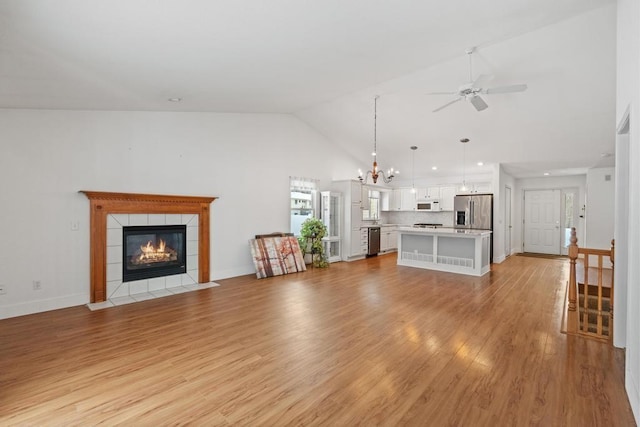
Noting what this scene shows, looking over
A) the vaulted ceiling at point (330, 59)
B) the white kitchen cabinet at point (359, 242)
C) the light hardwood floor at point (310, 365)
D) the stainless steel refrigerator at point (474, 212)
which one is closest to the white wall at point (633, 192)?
the light hardwood floor at point (310, 365)

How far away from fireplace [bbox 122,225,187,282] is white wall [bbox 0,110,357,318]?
528 mm

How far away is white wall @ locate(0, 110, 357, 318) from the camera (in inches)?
151

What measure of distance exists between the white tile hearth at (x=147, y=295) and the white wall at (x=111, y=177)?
1.06 feet

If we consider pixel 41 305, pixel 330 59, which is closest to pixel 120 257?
pixel 41 305

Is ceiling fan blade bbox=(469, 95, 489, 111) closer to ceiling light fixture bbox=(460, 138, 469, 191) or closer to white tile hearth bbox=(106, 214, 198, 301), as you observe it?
ceiling light fixture bbox=(460, 138, 469, 191)

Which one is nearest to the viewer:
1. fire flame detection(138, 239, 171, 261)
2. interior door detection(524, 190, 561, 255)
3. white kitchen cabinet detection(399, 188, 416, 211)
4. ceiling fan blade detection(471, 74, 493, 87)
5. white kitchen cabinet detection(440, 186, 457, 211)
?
ceiling fan blade detection(471, 74, 493, 87)

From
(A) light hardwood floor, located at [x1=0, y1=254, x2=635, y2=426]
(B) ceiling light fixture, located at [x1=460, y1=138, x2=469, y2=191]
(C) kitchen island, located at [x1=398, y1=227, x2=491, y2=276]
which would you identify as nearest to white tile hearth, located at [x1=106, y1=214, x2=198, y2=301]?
(A) light hardwood floor, located at [x1=0, y1=254, x2=635, y2=426]

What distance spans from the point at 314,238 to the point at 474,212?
4670mm

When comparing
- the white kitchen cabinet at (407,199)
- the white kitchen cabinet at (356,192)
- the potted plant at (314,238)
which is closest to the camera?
the potted plant at (314,238)

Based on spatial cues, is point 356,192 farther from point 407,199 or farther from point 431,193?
point 431,193

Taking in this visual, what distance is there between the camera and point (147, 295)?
4.71 metres

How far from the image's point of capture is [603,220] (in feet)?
25.0

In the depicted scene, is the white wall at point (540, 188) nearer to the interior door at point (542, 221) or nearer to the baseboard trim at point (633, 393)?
the interior door at point (542, 221)

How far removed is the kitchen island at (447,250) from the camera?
6249 millimetres
